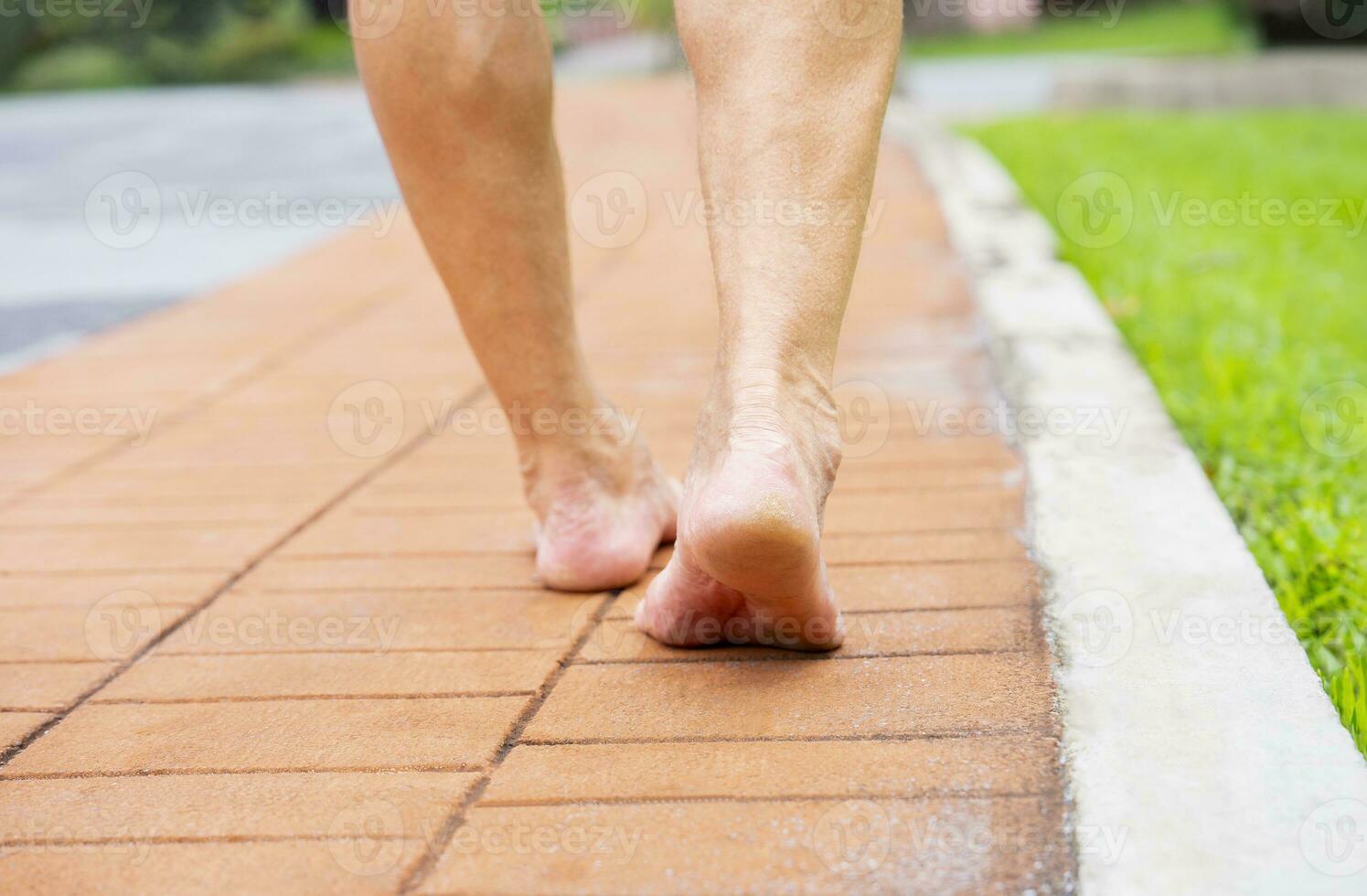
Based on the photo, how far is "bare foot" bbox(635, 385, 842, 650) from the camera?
4.09 ft

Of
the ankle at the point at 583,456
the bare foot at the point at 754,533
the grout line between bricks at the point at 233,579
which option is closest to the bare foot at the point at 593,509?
the ankle at the point at 583,456

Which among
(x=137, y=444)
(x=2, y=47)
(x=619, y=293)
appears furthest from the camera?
(x=2, y=47)

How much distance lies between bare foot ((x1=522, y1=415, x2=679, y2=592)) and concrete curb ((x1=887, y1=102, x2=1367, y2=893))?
46 centimetres

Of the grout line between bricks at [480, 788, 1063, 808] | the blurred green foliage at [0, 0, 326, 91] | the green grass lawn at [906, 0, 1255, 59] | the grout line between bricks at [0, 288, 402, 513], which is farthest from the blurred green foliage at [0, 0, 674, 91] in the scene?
the grout line between bricks at [480, 788, 1063, 808]

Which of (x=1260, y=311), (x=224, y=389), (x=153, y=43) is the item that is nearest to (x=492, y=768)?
(x=224, y=389)

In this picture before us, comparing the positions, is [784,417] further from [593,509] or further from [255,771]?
[255,771]

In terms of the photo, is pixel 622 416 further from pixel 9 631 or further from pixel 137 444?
pixel 137 444

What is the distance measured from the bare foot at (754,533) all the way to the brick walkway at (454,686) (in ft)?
0.13

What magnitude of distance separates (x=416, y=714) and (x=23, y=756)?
36 cm

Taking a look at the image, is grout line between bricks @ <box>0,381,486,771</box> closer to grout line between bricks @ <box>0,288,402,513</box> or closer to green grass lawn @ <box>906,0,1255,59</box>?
grout line between bricks @ <box>0,288,402,513</box>

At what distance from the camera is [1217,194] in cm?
528

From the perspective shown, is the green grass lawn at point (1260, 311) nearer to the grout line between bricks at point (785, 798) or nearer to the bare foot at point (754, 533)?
the grout line between bricks at point (785, 798)

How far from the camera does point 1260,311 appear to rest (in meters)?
3.40

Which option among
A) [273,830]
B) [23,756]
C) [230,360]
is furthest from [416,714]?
[230,360]
